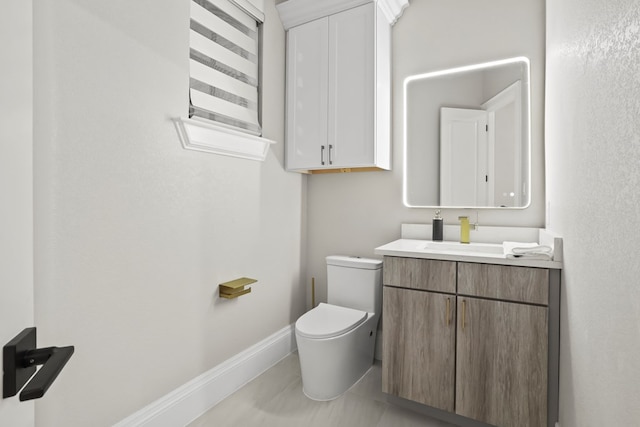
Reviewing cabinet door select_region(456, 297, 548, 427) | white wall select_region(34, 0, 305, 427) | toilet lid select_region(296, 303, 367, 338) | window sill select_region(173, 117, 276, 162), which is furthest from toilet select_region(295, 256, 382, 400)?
window sill select_region(173, 117, 276, 162)

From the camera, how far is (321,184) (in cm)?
276

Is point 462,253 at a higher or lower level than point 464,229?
lower

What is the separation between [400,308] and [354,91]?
4.63 ft

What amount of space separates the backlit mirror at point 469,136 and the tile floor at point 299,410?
1303 mm

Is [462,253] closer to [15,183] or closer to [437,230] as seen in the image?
[437,230]

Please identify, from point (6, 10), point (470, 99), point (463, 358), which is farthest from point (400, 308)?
point (6, 10)

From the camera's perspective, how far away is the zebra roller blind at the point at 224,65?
1865mm

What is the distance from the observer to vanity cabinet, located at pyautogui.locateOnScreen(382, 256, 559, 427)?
61.8 inches

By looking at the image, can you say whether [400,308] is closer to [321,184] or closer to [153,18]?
[321,184]

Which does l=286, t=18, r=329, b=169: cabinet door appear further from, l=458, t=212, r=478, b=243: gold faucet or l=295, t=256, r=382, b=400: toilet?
l=458, t=212, r=478, b=243: gold faucet

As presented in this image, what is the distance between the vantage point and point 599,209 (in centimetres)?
89

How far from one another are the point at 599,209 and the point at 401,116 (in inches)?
67.5

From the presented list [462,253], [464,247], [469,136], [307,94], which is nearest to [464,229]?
[464,247]

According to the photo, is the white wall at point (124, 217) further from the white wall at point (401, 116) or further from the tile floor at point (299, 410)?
the white wall at point (401, 116)
